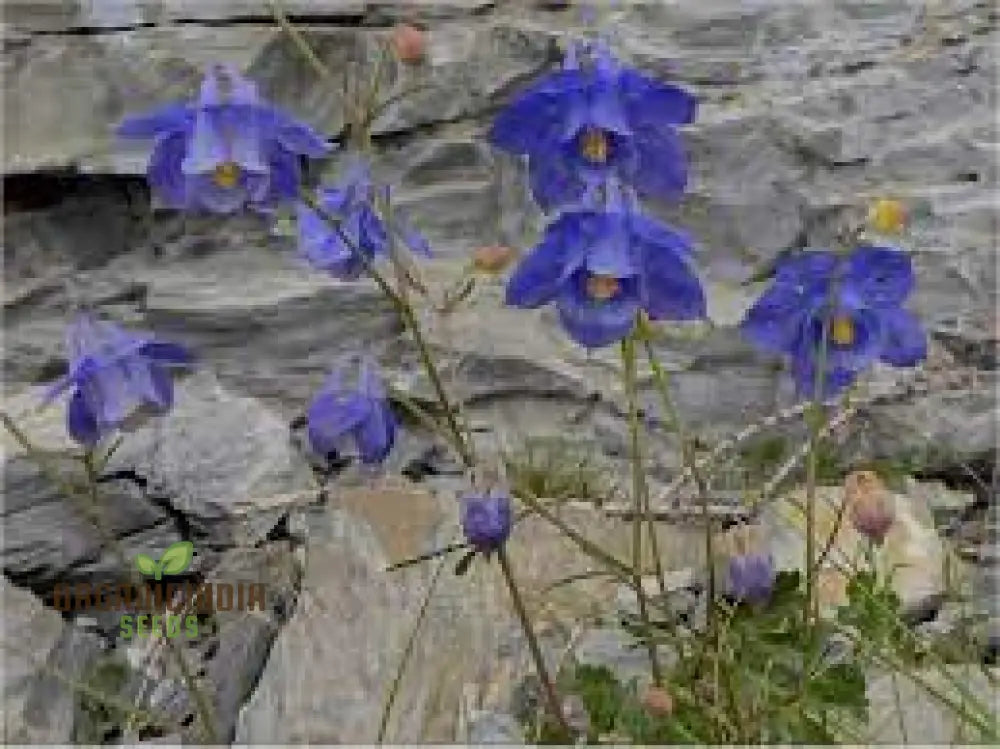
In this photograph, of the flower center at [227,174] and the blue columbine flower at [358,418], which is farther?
the blue columbine flower at [358,418]

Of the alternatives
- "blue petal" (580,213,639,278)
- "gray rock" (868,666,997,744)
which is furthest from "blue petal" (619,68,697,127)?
"gray rock" (868,666,997,744)

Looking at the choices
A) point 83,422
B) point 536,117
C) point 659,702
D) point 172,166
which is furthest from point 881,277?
point 83,422

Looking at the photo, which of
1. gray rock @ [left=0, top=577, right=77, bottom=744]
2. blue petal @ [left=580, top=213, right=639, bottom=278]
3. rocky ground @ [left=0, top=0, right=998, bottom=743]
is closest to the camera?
blue petal @ [left=580, top=213, right=639, bottom=278]

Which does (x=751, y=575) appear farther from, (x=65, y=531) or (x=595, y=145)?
(x=65, y=531)

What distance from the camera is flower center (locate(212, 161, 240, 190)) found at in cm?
191

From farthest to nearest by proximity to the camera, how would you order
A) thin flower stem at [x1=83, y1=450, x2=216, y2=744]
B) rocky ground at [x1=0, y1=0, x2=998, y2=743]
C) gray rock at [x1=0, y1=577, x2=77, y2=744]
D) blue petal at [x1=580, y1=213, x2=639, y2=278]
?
rocky ground at [x1=0, y1=0, x2=998, y2=743]
gray rock at [x1=0, y1=577, x2=77, y2=744]
thin flower stem at [x1=83, y1=450, x2=216, y2=744]
blue petal at [x1=580, y1=213, x2=639, y2=278]

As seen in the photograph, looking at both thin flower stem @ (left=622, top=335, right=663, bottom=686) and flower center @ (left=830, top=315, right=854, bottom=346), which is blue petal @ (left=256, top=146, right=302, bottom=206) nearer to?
thin flower stem @ (left=622, top=335, right=663, bottom=686)

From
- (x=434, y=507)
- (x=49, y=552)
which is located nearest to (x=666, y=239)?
(x=434, y=507)

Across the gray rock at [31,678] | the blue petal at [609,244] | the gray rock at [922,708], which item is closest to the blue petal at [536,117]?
the blue petal at [609,244]

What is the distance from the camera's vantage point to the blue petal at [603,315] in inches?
71.9

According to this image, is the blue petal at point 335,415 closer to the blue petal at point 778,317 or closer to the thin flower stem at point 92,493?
the thin flower stem at point 92,493

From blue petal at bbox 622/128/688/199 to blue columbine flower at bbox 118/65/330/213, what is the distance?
306 millimetres

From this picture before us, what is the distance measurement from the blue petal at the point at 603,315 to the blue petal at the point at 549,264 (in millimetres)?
30

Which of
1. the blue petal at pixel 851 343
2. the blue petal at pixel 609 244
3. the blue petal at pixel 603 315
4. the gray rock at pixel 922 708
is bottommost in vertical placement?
the gray rock at pixel 922 708
